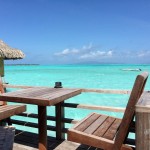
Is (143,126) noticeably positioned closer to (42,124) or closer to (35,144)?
(42,124)

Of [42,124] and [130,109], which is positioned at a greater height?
[130,109]

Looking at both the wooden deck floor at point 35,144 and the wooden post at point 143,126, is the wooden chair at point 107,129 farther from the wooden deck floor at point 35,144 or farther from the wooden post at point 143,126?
the wooden deck floor at point 35,144

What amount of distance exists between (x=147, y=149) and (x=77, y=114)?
9.56 metres

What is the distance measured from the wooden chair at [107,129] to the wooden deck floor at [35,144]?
0.72 m

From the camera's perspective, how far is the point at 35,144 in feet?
12.1

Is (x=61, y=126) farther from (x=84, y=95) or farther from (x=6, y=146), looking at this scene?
(x=84, y=95)

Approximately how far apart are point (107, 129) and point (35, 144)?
Answer: 61.3 inches

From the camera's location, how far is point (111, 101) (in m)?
14.5

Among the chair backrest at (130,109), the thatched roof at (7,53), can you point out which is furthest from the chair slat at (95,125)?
the thatched roof at (7,53)

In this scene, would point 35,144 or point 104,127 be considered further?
point 35,144

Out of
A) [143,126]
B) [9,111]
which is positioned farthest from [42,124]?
[143,126]

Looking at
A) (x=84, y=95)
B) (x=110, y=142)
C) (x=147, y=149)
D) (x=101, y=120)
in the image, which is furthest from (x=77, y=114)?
(x=147, y=149)

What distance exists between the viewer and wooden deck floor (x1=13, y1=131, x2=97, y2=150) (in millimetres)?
3530

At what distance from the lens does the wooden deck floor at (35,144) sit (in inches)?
139
